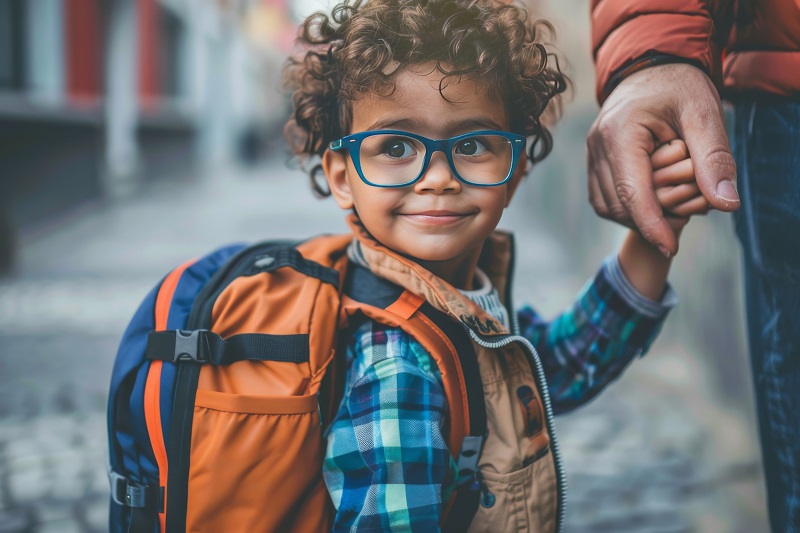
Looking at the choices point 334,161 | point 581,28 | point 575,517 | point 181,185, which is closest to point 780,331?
point 334,161

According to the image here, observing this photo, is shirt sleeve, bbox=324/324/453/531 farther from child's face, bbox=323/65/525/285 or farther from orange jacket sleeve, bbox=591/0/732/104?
orange jacket sleeve, bbox=591/0/732/104

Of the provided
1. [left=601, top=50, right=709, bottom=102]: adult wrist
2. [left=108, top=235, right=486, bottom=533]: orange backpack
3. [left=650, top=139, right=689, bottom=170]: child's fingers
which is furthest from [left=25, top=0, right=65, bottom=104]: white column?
[left=650, top=139, right=689, bottom=170]: child's fingers

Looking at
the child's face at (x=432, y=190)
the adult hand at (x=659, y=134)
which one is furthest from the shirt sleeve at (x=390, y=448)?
the adult hand at (x=659, y=134)

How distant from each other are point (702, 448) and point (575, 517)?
2.74 feet

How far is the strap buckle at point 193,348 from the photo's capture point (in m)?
1.24

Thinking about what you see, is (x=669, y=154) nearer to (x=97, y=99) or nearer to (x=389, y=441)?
(x=389, y=441)

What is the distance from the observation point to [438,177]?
129cm

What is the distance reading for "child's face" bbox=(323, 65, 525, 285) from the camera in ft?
4.27

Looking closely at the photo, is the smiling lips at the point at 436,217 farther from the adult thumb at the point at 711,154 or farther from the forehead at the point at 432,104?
the adult thumb at the point at 711,154

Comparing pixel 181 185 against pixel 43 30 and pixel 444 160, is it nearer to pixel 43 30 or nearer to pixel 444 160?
pixel 43 30

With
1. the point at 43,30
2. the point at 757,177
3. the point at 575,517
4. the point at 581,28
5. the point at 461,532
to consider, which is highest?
the point at 43,30

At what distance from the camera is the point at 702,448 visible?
2980 millimetres

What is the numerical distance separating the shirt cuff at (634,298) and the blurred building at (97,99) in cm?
111

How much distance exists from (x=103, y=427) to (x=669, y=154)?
2645 mm
